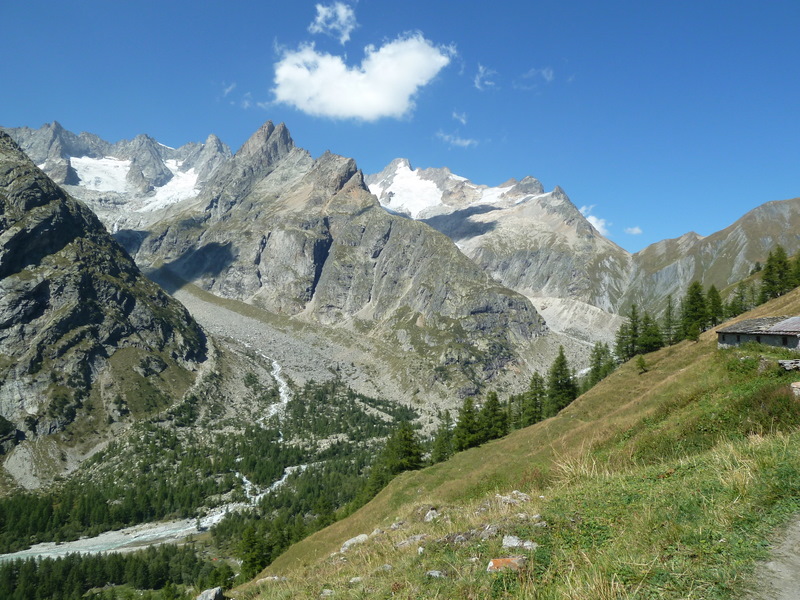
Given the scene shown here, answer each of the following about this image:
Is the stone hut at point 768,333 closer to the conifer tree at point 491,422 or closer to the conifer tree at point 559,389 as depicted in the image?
the conifer tree at point 491,422

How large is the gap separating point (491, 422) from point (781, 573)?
70.7m

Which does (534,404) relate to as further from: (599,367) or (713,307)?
(713,307)

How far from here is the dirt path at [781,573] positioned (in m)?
5.44

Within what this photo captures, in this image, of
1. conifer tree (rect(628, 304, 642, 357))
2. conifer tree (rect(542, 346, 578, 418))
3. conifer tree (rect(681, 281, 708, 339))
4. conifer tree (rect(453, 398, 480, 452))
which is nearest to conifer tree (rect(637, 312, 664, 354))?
conifer tree (rect(628, 304, 642, 357))

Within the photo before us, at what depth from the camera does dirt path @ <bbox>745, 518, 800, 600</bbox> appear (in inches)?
214

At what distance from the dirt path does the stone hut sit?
37377 millimetres

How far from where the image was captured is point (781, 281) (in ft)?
294

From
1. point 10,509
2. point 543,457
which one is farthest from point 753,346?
point 10,509

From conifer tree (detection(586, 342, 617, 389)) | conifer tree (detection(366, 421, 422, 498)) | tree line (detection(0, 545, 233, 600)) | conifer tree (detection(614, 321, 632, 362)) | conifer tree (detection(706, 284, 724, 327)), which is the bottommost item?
tree line (detection(0, 545, 233, 600))

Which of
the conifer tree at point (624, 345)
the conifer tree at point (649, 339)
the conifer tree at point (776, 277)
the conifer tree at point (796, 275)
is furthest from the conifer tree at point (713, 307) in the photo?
the conifer tree at point (624, 345)

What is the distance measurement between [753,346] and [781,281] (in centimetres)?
7374

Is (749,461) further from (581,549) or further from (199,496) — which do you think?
(199,496)

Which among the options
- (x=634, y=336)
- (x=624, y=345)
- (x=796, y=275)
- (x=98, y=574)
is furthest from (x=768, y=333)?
(x=98, y=574)

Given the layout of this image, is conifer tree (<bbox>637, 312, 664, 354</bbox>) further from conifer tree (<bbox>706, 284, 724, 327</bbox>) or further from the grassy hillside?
the grassy hillside
